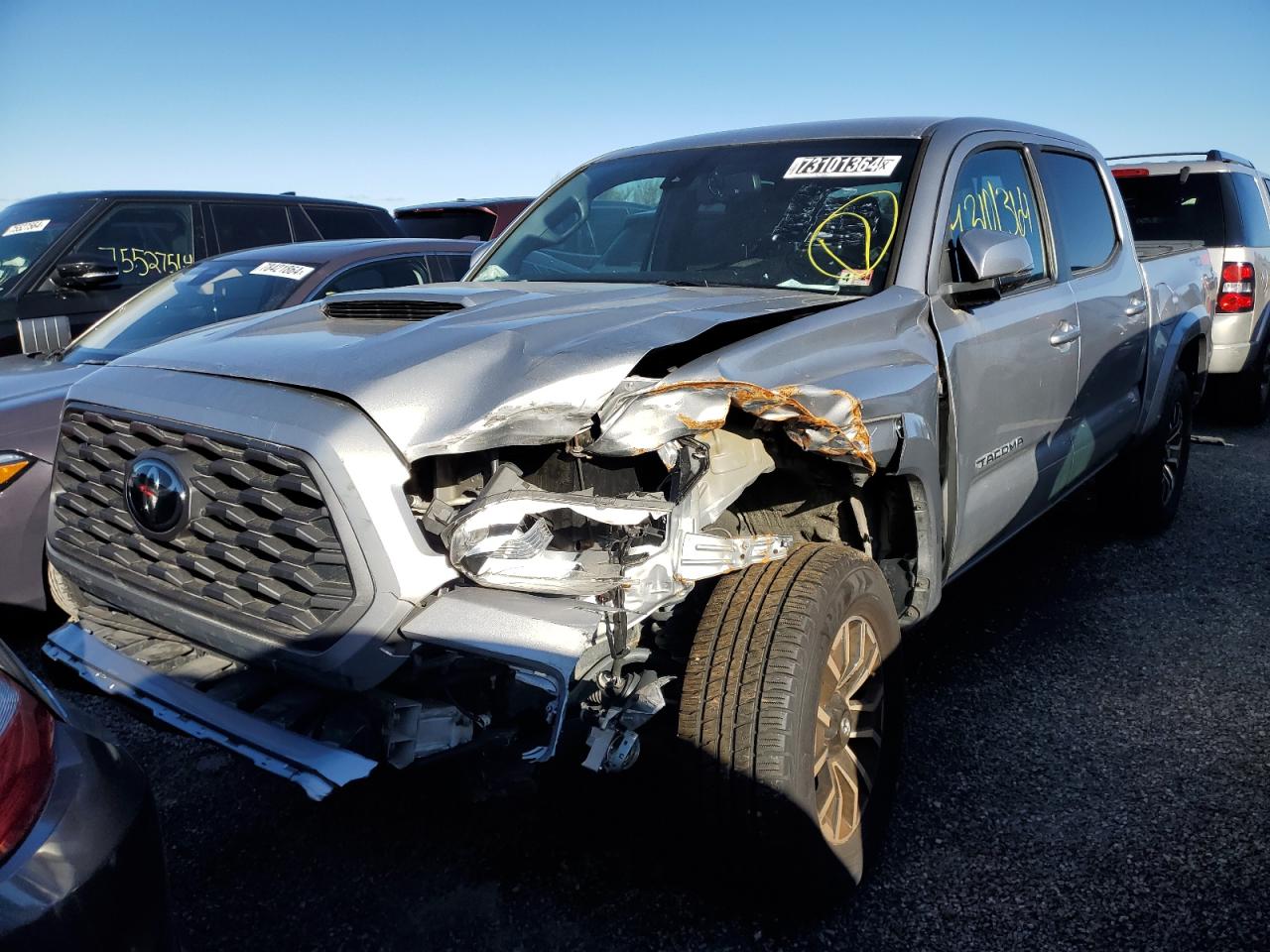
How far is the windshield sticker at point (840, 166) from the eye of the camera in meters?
3.13

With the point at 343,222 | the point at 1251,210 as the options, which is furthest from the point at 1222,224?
the point at 343,222

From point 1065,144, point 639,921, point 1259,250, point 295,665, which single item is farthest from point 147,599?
point 1259,250

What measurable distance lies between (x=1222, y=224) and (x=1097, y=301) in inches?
173

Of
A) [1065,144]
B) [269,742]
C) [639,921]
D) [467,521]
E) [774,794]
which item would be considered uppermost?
[1065,144]

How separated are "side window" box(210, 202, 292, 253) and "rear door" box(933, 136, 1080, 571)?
5003 mm

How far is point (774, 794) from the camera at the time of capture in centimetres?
206

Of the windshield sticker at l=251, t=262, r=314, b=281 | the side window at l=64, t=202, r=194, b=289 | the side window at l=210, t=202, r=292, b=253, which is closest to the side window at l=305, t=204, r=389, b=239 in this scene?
the side window at l=210, t=202, r=292, b=253

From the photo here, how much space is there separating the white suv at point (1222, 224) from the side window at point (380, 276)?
523 centimetres

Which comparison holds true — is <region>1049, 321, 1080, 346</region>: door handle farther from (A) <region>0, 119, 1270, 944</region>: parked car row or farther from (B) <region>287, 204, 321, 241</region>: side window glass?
(B) <region>287, 204, 321, 241</region>: side window glass

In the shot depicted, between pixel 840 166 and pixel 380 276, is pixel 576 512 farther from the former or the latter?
pixel 380 276

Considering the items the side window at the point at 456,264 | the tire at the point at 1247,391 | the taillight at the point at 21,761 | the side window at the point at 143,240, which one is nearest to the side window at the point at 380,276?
the side window at the point at 456,264

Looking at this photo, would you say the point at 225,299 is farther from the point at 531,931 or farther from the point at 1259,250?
the point at 1259,250

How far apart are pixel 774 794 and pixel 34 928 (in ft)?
4.38

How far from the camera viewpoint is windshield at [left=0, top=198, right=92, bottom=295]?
5.91 meters
